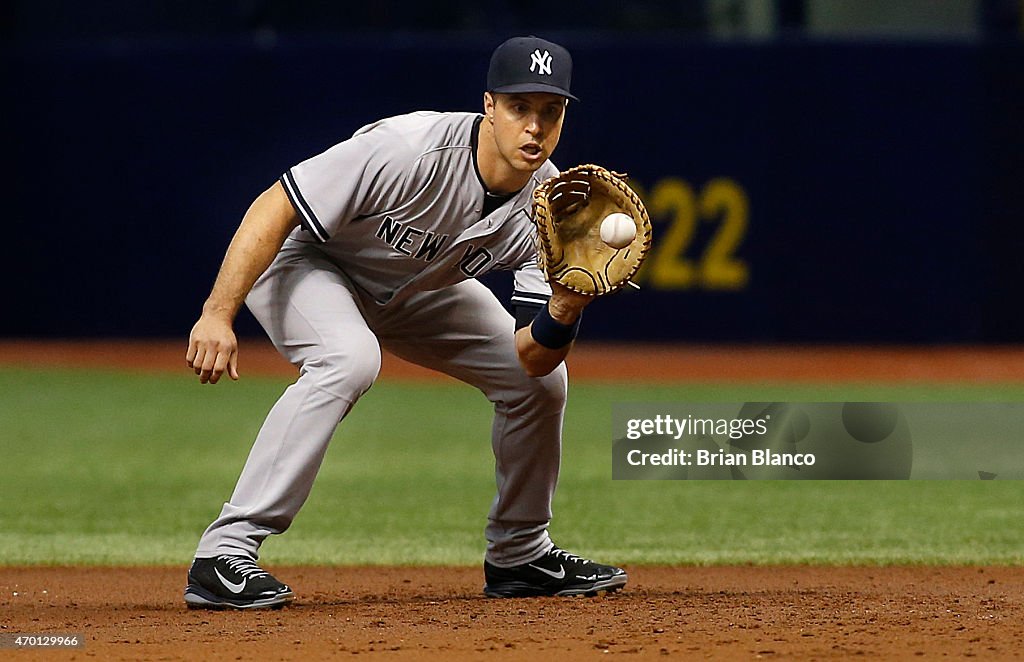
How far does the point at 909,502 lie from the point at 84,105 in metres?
8.93

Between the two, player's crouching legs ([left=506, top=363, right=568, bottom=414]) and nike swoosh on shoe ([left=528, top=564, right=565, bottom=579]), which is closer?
player's crouching legs ([left=506, top=363, right=568, bottom=414])

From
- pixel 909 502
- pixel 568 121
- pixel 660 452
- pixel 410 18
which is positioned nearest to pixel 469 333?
pixel 660 452

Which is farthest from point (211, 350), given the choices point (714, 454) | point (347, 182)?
point (714, 454)

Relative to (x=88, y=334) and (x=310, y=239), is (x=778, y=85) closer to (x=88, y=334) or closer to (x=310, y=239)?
(x=88, y=334)

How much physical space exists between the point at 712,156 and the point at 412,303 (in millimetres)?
8767

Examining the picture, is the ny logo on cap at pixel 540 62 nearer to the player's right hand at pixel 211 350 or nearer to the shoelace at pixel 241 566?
the player's right hand at pixel 211 350

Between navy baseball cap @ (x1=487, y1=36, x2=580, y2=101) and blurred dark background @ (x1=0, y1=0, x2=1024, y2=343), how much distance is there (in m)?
8.63

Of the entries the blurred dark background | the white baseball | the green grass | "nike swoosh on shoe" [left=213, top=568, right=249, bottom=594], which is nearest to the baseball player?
"nike swoosh on shoe" [left=213, top=568, right=249, bottom=594]

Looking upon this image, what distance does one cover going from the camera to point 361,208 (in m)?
4.46

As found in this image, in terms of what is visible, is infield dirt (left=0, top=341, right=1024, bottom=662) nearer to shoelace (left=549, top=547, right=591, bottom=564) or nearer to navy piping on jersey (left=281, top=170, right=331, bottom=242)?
shoelace (left=549, top=547, right=591, bottom=564)

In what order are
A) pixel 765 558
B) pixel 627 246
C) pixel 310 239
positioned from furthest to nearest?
pixel 765 558, pixel 310 239, pixel 627 246

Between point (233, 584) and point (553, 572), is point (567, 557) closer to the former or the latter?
point (553, 572)

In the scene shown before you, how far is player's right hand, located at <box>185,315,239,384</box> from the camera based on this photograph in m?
4.18

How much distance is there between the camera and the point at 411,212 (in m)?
4.50
